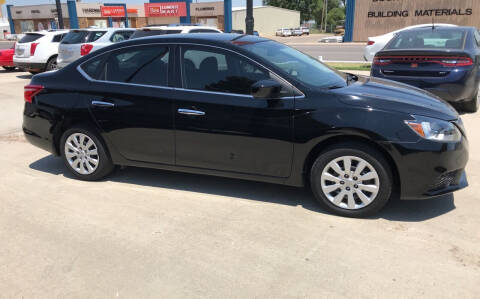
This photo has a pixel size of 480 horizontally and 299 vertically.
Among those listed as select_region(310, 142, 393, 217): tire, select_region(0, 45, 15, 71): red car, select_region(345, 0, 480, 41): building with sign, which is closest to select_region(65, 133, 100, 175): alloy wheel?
select_region(310, 142, 393, 217): tire

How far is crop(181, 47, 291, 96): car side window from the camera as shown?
13.1 feet

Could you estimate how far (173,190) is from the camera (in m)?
4.58

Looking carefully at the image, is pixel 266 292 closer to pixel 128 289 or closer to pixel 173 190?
pixel 128 289

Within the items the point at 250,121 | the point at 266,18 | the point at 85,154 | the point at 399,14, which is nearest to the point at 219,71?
the point at 250,121

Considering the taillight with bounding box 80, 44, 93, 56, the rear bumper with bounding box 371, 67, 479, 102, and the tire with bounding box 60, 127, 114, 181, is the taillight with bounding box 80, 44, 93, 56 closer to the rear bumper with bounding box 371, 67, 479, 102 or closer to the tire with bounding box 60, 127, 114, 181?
the tire with bounding box 60, 127, 114, 181

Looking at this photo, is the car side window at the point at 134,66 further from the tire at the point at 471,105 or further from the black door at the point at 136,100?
the tire at the point at 471,105

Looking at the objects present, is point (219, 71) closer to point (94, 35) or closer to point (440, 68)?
point (440, 68)

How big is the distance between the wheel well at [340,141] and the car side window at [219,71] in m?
0.59

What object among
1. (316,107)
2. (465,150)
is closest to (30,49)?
(316,107)

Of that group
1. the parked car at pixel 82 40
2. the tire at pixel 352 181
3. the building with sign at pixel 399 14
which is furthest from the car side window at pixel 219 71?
the building with sign at pixel 399 14

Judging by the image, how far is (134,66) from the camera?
4477 mm

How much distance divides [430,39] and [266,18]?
67153 mm

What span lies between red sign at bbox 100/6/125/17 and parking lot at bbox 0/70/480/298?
5414 centimetres

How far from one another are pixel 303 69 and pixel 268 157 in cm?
105
